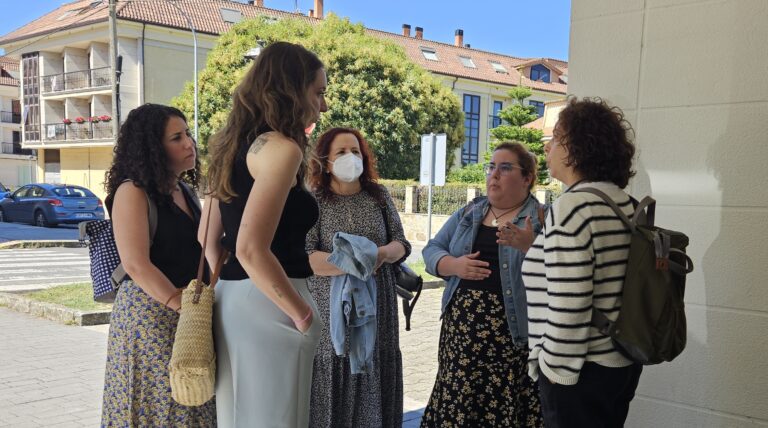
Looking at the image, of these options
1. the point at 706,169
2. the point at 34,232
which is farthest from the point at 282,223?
the point at 34,232

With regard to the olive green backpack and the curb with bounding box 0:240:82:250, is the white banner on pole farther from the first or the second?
the olive green backpack

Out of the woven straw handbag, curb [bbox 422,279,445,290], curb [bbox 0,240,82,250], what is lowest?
curb [bbox 0,240,82,250]

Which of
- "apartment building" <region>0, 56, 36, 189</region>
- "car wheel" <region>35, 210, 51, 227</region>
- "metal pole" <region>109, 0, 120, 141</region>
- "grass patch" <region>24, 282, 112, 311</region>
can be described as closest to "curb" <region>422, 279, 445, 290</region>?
"grass patch" <region>24, 282, 112, 311</region>

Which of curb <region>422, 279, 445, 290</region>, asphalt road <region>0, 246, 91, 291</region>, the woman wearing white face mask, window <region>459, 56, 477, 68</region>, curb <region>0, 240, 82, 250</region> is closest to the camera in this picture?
the woman wearing white face mask

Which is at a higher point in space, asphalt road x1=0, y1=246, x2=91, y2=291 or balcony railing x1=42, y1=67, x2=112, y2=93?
balcony railing x1=42, y1=67, x2=112, y2=93

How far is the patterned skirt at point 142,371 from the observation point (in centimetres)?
285

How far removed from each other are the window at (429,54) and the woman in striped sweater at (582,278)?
45.4m

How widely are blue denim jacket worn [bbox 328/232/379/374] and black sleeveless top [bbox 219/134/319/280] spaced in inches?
44.9

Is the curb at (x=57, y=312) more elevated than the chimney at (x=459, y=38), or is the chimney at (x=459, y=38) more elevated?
the chimney at (x=459, y=38)

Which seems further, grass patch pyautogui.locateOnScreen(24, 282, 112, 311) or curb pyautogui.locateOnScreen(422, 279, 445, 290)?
curb pyautogui.locateOnScreen(422, 279, 445, 290)

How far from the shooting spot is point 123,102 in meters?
32.8

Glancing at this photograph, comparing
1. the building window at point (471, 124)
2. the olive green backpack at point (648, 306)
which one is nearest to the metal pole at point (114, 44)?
the olive green backpack at point (648, 306)

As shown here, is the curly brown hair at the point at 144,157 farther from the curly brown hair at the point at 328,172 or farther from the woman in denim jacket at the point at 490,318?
the woman in denim jacket at the point at 490,318

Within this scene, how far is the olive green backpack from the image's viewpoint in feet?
7.66
